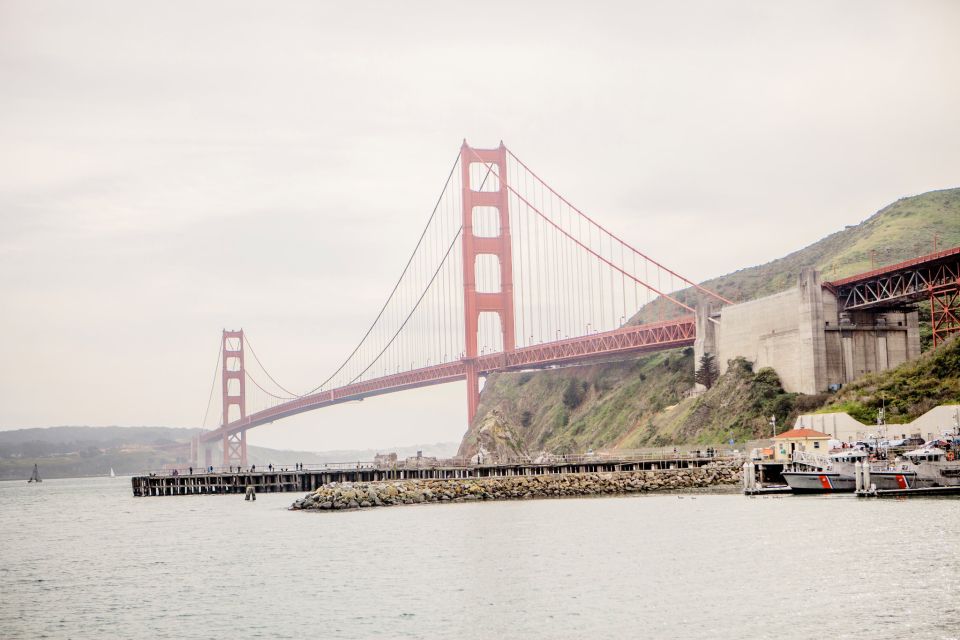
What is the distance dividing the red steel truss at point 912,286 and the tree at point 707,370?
14982mm

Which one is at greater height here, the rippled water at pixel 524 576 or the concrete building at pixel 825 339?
the concrete building at pixel 825 339

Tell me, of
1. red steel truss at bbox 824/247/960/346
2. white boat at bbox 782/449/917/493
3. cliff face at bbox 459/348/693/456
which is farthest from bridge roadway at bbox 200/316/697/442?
white boat at bbox 782/449/917/493

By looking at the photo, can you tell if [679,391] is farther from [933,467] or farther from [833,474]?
[933,467]

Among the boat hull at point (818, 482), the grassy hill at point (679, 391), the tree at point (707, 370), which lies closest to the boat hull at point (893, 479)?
the boat hull at point (818, 482)

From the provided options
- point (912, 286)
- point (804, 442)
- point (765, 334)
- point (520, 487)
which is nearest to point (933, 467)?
point (804, 442)

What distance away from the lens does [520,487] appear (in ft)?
251

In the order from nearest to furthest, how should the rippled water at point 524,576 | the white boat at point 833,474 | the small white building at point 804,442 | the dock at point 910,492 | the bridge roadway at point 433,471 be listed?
1. the rippled water at point 524,576
2. the dock at point 910,492
3. the white boat at point 833,474
4. the small white building at point 804,442
5. the bridge roadway at point 433,471

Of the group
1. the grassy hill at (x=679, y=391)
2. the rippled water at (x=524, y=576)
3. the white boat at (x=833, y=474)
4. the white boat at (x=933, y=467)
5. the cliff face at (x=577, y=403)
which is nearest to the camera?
the rippled water at (x=524, y=576)

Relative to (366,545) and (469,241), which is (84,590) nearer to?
(366,545)

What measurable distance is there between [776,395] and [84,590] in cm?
6299

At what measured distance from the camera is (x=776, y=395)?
88188mm

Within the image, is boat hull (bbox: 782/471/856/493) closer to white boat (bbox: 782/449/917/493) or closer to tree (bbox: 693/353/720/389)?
white boat (bbox: 782/449/917/493)

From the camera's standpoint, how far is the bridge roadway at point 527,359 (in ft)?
321

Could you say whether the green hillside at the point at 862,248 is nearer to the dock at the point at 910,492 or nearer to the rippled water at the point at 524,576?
the dock at the point at 910,492
